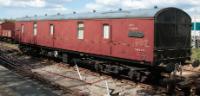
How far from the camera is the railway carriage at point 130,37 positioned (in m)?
13.6

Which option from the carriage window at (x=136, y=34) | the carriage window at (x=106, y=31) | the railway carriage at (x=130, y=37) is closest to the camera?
the railway carriage at (x=130, y=37)

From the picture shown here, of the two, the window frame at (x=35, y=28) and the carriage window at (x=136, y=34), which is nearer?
the carriage window at (x=136, y=34)

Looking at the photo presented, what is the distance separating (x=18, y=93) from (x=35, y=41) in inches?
528

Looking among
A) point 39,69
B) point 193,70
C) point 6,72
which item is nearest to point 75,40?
point 39,69

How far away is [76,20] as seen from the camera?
19344 millimetres

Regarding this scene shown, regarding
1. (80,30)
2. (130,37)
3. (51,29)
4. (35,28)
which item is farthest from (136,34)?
(35,28)

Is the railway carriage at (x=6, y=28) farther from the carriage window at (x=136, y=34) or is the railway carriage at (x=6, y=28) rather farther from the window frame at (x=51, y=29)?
the carriage window at (x=136, y=34)

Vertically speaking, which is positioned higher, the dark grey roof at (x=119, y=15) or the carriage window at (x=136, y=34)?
the dark grey roof at (x=119, y=15)

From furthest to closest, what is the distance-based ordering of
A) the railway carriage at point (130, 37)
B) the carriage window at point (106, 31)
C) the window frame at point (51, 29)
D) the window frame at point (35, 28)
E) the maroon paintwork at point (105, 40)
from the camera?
1. the window frame at point (35, 28)
2. the window frame at point (51, 29)
3. the carriage window at point (106, 31)
4. the maroon paintwork at point (105, 40)
5. the railway carriage at point (130, 37)

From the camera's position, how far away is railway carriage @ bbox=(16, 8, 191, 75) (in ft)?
44.6

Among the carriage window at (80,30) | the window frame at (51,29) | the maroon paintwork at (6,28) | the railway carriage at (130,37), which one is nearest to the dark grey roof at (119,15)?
the railway carriage at (130,37)

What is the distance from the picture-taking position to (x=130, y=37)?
1462cm

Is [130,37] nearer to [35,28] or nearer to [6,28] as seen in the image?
[35,28]

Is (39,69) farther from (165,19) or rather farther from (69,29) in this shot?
(165,19)
